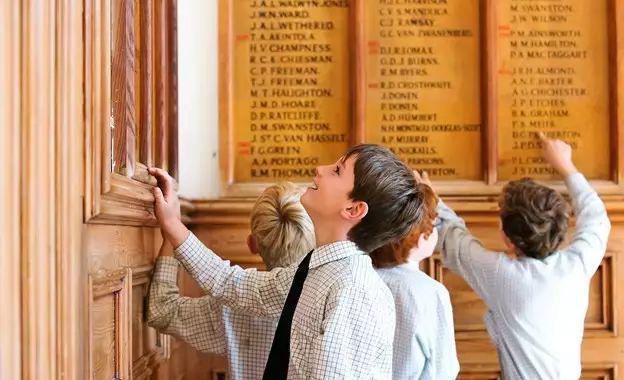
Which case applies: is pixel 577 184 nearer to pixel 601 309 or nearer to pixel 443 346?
pixel 601 309

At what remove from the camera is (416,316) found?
2236 mm

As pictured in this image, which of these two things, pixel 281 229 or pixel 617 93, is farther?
pixel 617 93

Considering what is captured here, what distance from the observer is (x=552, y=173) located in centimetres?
292

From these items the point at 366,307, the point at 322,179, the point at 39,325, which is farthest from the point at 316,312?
the point at 39,325

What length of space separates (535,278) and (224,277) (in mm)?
992

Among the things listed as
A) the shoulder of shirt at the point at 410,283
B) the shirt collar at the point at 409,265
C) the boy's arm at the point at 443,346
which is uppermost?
the shirt collar at the point at 409,265

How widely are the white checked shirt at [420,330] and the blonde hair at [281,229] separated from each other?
363 mm

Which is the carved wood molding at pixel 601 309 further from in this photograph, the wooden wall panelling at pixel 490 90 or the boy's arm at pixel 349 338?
the boy's arm at pixel 349 338

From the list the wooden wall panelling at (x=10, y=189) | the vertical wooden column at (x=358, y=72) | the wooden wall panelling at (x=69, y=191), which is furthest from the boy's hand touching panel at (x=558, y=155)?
the wooden wall panelling at (x=10, y=189)

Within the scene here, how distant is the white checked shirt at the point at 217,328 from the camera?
79.0 inches

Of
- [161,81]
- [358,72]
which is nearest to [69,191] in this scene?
[161,81]

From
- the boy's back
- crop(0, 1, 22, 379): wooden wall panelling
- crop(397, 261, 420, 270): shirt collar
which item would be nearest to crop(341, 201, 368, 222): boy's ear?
crop(397, 261, 420, 270): shirt collar

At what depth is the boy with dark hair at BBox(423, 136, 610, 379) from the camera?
2.43 metres

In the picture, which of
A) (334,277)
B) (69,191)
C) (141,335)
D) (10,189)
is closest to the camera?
(10,189)
